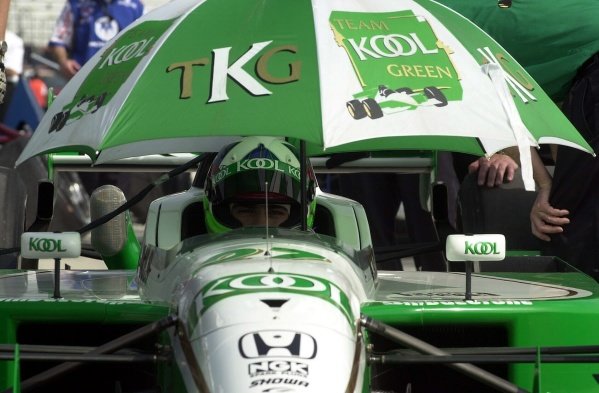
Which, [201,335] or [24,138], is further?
[24,138]

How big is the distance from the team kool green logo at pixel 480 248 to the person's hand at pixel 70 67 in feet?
24.6

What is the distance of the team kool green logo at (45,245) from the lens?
5.29 m

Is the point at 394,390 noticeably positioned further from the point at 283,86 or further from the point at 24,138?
the point at 24,138

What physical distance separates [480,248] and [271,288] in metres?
0.99

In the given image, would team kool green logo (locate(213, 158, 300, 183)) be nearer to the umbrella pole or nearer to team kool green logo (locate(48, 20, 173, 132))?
the umbrella pole

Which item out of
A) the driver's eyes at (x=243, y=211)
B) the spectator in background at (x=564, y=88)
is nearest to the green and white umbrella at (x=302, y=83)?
the driver's eyes at (x=243, y=211)

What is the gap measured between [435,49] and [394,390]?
1329mm

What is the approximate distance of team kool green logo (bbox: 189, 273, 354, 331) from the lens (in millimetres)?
4582

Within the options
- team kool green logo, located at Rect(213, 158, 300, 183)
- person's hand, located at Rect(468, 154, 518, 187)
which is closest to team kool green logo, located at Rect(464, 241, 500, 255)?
team kool green logo, located at Rect(213, 158, 300, 183)

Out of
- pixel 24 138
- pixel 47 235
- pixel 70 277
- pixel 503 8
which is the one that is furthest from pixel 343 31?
pixel 24 138

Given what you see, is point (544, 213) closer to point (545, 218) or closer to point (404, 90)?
point (545, 218)

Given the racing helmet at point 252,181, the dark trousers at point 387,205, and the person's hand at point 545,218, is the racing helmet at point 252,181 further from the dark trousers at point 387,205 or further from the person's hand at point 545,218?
the dark trousers at point 387,205

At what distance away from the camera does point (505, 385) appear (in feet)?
15.4

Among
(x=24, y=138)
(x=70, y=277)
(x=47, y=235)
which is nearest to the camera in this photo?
(x=47, y=235)
